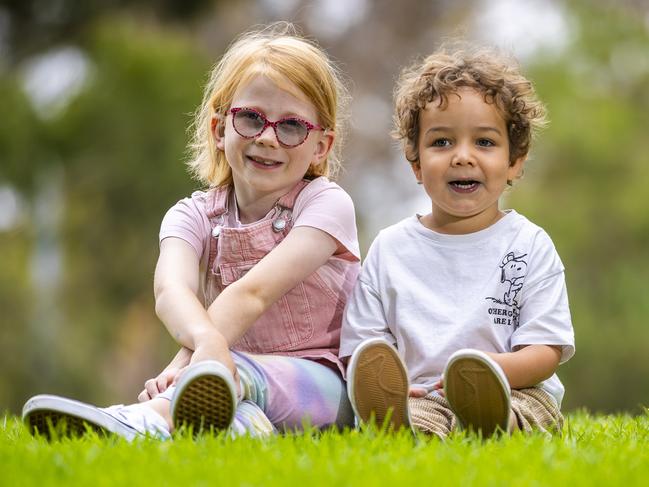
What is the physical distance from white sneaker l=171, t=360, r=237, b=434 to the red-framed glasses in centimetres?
124

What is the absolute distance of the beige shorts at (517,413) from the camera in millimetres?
4070

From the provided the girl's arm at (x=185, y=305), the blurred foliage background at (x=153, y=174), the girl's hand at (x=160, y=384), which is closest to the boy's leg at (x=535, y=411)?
the girl's arm at (x=185, y=305)

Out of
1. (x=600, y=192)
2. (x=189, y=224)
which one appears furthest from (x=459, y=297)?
(x=600, y=192)

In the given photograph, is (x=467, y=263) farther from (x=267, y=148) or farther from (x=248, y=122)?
(x=248, y=122)

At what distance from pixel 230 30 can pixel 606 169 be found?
935 cm

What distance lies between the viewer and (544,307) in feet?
14.4

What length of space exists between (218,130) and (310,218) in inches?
26.2

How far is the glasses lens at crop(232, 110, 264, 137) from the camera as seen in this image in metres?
4.64

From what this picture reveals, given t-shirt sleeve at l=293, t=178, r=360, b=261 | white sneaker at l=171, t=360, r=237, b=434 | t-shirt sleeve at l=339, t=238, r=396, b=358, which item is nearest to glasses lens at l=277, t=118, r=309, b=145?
t-shirt sleeve at l=293, t=178, r=360, b=261

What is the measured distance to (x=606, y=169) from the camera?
84.7ft

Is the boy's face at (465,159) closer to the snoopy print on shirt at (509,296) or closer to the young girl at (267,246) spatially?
the snoopy print on shirt at (509,296)

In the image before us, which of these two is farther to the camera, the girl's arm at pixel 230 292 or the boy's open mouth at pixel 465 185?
the boy's open mouth at pixel 465 185

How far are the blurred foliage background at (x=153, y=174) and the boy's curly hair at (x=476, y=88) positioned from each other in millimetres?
10836

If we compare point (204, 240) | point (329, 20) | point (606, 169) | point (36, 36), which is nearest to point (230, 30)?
point (329, 20)
